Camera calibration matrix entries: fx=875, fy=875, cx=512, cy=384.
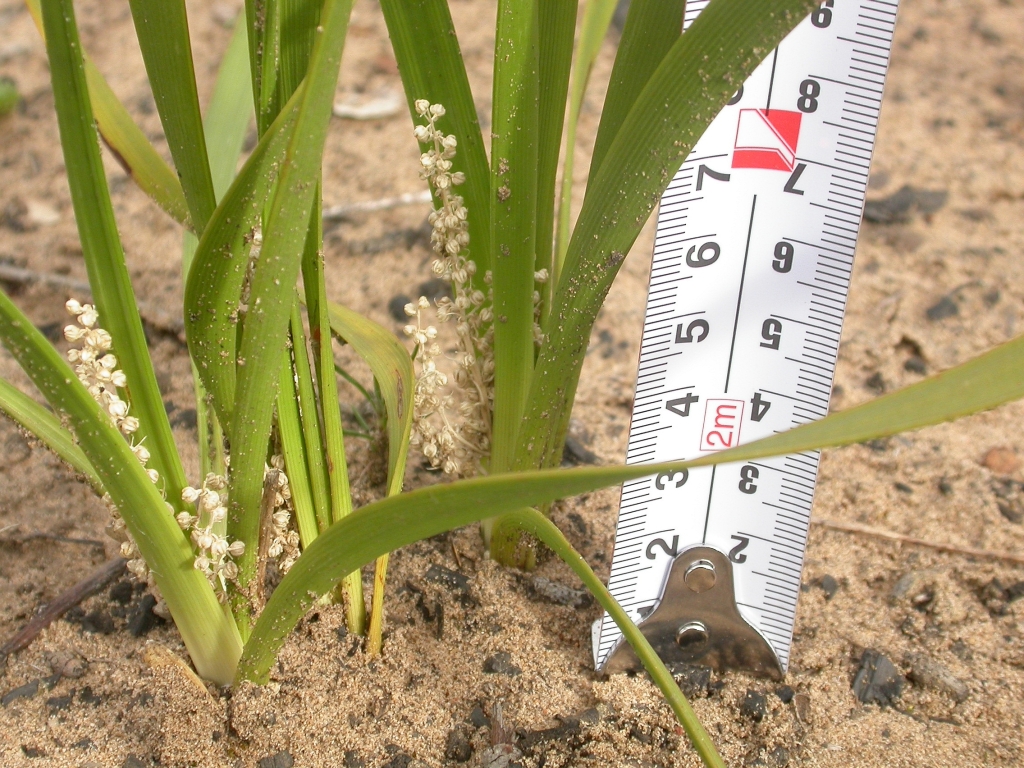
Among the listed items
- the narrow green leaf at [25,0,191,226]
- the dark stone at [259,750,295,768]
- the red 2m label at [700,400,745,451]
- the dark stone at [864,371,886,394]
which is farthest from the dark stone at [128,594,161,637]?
the dark stone at [864,371,886,394]

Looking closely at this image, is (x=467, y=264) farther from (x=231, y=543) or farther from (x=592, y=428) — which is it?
(x=592, y=428)

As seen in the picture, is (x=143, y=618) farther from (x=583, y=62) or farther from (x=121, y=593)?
(x=583, y=62)

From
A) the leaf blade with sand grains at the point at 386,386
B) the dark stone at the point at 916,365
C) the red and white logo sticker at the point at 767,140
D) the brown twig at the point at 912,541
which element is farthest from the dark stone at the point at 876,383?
the leaf blade with sand grains at the point at 386,386

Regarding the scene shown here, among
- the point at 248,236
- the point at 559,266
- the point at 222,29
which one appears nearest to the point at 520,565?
the point at 559,266

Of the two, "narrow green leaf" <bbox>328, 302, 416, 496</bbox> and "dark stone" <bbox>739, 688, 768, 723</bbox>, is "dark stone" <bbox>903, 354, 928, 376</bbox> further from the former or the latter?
"narrow green leaf" <bbox>328, 302, 416, 496</bbox>

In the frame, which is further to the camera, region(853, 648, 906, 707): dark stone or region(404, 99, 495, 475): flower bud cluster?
region(853, 648, 906, 707): dark stone

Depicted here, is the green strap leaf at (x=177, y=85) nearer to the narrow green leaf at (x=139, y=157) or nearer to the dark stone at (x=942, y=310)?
the narrow green leaf at (x=139, y=157)
